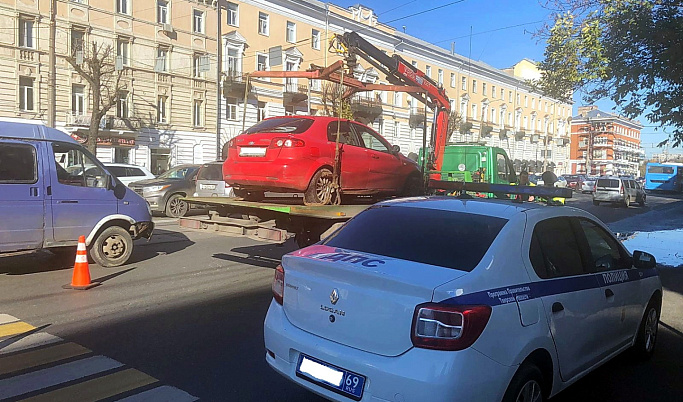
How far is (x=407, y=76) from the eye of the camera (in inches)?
475

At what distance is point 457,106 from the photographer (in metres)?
57.1

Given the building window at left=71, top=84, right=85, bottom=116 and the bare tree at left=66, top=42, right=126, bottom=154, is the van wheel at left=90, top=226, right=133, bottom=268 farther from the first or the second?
the building window at left=71, top=84, right=85, bottom=116

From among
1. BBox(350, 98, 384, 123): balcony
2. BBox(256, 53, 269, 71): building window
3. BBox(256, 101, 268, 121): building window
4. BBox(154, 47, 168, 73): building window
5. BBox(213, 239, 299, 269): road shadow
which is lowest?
BBox(213, 239, 299, 269): road shadow

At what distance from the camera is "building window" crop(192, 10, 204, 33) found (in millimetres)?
36031

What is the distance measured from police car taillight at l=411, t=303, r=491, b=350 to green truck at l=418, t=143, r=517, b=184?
10409 millimetres

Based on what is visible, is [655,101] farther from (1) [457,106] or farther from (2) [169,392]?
(1) [457,106]

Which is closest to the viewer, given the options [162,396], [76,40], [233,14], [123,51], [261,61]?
[162,396]

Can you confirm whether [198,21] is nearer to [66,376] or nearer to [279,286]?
[66,376]

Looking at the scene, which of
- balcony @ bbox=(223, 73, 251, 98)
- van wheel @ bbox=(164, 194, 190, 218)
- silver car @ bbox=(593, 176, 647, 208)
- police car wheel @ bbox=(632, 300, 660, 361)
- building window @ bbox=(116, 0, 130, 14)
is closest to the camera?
police car wheel @ bbox=(632, 300, 660, 361)

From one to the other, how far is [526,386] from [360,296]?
44.4 inches

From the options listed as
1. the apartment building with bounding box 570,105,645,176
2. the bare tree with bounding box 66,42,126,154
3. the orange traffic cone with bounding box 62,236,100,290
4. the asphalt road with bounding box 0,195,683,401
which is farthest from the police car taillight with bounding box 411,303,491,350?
the apartment building with bounding box 570,105,645,176

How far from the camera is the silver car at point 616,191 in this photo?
29.8 m

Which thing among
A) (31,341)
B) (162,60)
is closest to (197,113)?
(162,60)

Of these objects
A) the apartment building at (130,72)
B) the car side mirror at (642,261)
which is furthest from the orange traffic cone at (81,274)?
the apartment building at (130,72)
